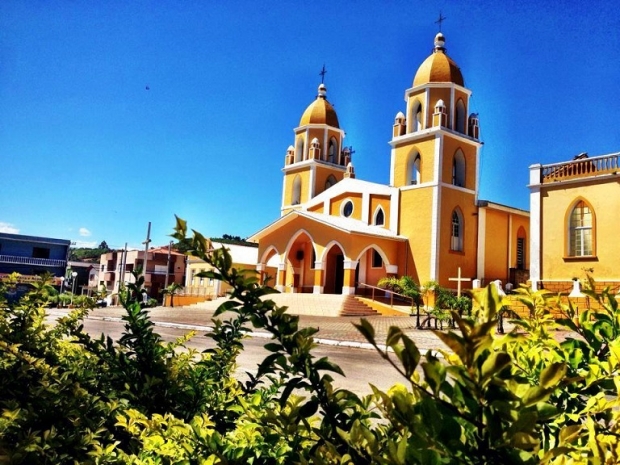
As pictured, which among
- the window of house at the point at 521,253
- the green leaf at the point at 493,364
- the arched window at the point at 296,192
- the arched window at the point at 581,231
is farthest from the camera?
the arched window at the point at 296,192

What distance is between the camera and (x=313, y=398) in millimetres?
1079

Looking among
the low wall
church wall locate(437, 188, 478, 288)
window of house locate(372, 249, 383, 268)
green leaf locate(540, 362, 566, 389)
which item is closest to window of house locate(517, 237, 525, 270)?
church wall locate(437, 188, 478, 288)

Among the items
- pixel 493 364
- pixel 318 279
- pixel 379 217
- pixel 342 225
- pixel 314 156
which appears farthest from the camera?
pixel 314 156

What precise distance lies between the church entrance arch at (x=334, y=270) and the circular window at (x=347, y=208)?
2447 millimetres

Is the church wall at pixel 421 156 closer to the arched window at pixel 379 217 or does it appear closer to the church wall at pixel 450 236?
the church wall at pixel 450 236

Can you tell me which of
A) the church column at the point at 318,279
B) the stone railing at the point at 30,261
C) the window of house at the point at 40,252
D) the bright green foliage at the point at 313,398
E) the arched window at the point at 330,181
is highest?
the arched window at the point at 330,181

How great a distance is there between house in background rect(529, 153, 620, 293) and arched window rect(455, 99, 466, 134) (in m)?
8.63

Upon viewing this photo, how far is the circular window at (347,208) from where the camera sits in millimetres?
29359

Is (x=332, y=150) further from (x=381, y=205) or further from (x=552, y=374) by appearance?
(x=552, y=374)

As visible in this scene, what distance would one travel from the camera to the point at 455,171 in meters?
27.7

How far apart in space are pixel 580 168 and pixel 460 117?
10.2 m

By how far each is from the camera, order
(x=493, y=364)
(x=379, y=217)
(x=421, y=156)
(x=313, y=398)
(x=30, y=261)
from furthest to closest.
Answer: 1. (x=30, y=261)
2. (x=379, y=217)
3. (x=421, y=156)
4. (x=313, y=398)
5. (x=493, y=364)

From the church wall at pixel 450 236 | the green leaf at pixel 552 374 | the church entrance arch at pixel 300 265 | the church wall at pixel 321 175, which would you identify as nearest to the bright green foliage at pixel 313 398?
the green leaf at pixel 552 374

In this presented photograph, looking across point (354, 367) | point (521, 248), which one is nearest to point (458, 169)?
point (521, 248)
